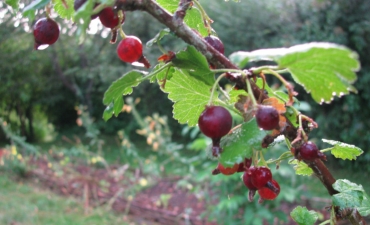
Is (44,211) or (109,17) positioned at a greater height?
(109,17)

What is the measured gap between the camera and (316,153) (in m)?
0.37

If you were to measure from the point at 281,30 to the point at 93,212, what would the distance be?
3.49m

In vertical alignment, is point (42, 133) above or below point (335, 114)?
below

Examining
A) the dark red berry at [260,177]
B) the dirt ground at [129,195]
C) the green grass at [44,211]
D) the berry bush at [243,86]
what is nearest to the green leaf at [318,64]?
the berry bush at [243,86]

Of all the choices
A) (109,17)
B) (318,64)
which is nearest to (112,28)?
(109,17)

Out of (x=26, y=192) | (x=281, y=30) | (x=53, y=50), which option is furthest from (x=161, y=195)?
(x=53, y=50)

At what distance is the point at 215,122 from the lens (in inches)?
13.8

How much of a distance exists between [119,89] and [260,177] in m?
0.20

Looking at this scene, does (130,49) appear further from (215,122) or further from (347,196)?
(347,196)

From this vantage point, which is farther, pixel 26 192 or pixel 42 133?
pixel 42 133

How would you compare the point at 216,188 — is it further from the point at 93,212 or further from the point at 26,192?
the point at 26,192

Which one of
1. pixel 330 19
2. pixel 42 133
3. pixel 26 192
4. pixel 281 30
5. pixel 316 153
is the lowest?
pixel 42 133

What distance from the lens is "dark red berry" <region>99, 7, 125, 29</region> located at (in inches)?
14.7

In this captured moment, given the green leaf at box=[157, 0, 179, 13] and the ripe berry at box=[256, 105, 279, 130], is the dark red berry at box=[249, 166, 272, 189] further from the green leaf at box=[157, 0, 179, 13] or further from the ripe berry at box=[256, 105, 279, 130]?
the green leaf at box=[157, 0, 179, 13]
